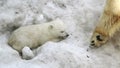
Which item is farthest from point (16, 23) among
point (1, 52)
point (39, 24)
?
point (1, 52)

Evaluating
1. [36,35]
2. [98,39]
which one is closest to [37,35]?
[36,35]

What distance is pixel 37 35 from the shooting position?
3.21 metres

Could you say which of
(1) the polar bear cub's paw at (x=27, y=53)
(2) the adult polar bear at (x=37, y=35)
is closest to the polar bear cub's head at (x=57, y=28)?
(2) the adult polar bear at (x=37, y=35)

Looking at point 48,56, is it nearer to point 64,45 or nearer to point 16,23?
point 64,45

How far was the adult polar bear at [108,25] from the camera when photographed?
283 centimetres

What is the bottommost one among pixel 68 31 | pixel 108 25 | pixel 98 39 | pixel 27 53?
pixel 27 53

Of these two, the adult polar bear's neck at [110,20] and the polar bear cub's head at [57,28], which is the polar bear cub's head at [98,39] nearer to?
the adult polar bear's neck at [110,20]

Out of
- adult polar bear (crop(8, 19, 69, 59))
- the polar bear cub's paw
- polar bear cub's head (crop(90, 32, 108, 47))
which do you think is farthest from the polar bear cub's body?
polar bear cub's head (crop(90, 32, 108, 47))

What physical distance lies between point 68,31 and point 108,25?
51 centimetres

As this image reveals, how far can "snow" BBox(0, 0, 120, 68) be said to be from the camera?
278cm

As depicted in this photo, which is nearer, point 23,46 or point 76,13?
point 23,46

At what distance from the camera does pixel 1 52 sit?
117 inches

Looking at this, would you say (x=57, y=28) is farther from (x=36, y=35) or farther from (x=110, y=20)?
(x=110, y=20)

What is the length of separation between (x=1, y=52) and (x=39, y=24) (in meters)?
0.54
